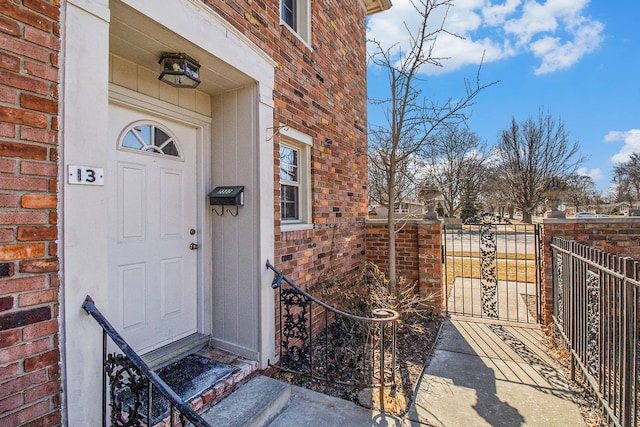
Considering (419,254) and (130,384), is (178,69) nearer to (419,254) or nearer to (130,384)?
(130,384)

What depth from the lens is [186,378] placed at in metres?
2.76

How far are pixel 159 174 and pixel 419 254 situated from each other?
4.12 metres

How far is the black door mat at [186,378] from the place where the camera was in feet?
7.65

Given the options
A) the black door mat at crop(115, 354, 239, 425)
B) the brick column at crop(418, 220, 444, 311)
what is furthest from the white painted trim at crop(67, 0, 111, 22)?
the brick column at crop(418, 220, 444, 311)

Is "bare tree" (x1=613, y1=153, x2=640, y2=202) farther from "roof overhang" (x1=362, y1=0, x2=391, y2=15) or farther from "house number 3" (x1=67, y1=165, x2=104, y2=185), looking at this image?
"house number 3" (x1=67, y1=165, x2=104, y2=185)

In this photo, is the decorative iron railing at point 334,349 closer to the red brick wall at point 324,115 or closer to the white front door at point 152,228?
the red brick wall at point 324,115

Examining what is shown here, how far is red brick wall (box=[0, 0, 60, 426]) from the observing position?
152 cm

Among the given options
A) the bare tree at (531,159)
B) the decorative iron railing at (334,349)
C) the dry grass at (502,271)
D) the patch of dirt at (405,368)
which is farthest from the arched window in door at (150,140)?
the bare tree at (531,159)

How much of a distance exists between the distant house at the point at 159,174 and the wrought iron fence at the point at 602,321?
2873 millimetres

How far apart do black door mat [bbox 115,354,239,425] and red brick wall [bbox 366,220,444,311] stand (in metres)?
3.33

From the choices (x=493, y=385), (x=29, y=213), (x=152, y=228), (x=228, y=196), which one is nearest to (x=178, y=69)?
(x=228, y=196)

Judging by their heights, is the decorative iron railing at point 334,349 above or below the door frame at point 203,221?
below

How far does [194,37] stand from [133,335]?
2.55 meters

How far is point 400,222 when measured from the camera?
5.54 meters
